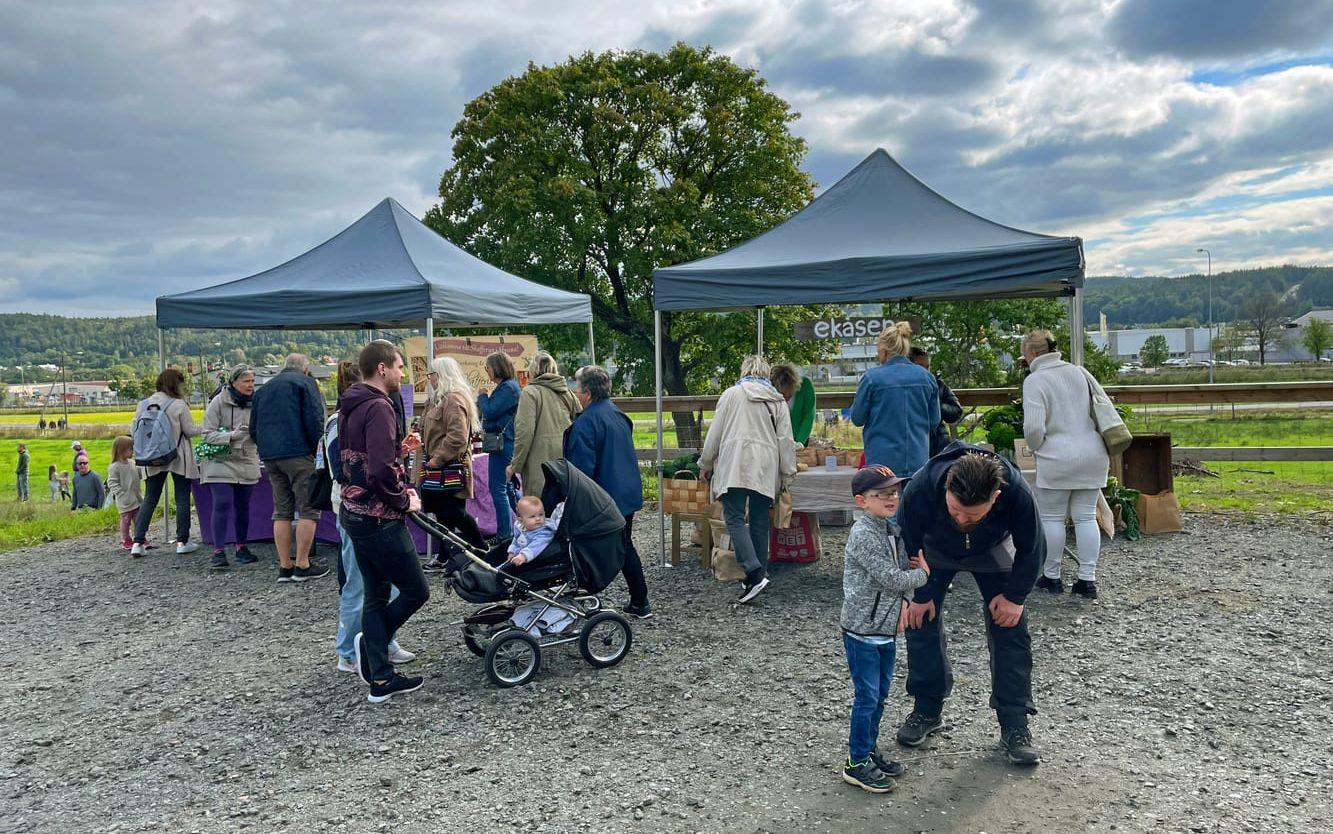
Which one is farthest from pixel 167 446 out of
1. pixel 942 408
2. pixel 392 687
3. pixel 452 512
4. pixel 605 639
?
pixel 942 408

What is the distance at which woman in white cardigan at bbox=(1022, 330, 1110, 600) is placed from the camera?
558cm

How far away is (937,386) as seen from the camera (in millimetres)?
5734

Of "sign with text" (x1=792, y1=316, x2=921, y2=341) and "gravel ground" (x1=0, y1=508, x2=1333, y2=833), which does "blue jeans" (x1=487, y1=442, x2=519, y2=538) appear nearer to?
"gravel ground" (x1=0, y1=508, x2=1333, y2=833)

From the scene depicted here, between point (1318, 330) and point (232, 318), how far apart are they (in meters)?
97.3

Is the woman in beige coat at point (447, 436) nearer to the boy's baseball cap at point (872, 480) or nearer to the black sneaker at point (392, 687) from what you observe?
the black sneaker at point (392, 687)

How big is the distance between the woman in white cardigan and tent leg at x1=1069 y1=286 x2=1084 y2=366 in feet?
3.64

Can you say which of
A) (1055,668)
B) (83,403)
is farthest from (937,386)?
(83,403)

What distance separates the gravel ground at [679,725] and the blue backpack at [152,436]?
1.66 meters

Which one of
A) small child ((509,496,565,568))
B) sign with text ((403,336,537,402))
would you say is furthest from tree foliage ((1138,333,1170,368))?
small child ((509,496,565,568))

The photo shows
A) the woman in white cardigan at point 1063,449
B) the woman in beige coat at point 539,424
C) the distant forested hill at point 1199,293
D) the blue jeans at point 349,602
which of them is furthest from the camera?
the distant forested hill at point 1199,293

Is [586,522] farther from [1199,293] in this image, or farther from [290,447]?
[1199,293]

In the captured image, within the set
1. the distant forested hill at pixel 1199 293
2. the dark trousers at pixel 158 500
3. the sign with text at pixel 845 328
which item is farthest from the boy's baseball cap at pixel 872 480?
the distant forested hill at pixel 1199 293

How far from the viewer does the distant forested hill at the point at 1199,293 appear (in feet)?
547

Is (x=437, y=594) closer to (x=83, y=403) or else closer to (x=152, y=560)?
(x=152, y=560)
